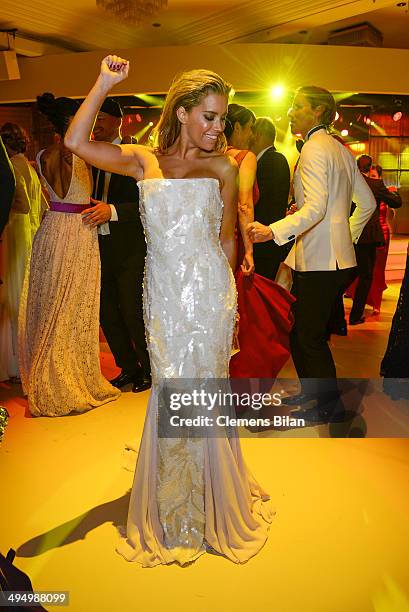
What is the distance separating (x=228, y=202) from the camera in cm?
223

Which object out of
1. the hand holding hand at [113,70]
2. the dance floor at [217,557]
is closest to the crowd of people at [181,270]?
the hand holding hand at [113,70]

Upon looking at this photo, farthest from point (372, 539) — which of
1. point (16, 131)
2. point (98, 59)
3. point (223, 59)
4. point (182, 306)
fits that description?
point (98, 59)

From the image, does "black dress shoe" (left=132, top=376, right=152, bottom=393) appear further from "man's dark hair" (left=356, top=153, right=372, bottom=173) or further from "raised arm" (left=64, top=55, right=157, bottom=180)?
"man's dark hair" (left=356, top=153, right=372, bottom=173)

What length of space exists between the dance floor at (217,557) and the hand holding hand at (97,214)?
1.18 m

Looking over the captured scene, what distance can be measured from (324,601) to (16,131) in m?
3.80

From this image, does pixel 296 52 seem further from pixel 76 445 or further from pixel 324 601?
pixel 324 601

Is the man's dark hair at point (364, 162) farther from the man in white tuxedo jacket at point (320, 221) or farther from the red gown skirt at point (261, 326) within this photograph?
the red gown skirt at point (261, 326)

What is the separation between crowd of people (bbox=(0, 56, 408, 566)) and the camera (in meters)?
2.14

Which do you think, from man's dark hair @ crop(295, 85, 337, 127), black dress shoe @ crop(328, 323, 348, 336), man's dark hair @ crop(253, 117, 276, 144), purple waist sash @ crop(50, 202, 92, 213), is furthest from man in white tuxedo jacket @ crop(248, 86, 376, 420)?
black dress shoe @ crop(328, 323, 348, 336)

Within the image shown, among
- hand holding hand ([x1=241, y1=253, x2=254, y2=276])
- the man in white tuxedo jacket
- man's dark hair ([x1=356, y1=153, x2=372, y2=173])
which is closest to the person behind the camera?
hand holding hand ([x1=241, y1=253, x2=254, y2=276])

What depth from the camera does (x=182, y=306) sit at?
7.18 feet

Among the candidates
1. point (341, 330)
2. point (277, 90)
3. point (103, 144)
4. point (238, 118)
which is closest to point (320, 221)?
point (238, 118)

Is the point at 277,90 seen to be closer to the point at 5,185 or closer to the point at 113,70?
the point at 113,70

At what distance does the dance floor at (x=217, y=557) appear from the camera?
6.55 feet
